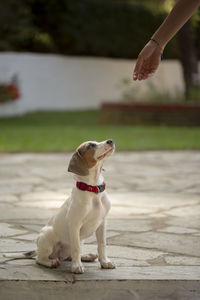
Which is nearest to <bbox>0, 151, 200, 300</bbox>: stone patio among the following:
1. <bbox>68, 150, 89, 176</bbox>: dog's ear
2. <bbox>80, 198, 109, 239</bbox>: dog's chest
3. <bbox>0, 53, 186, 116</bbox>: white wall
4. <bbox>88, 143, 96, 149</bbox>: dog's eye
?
<bbox>80, 198, 109, 239</bbox>: dog's chest

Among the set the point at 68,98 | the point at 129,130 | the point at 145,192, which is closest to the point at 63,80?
the point at 68,98

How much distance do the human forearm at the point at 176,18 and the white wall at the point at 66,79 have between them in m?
17.3

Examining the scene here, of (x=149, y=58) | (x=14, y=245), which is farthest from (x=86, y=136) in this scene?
(x=149, y=58)

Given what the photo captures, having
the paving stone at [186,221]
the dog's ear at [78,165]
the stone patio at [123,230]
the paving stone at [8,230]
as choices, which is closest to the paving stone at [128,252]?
the stone patio at [123,230]

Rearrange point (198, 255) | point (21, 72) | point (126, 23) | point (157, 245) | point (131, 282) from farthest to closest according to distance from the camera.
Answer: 1. point (126, 23)
2. point (21, 72)
3. point (157, 245)
4. point (198, 255)
5. point (131, 282)

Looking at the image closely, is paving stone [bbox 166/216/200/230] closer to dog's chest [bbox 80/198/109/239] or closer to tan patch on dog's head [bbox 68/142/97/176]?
dog's chest [bbox 80/198/109/239]

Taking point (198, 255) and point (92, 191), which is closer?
point (92, 191)

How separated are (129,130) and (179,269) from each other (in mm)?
10829

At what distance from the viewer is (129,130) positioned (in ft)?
47.6

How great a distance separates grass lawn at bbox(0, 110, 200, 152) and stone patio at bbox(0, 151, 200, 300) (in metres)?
1.89

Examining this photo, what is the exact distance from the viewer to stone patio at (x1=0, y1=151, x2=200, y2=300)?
3467mm

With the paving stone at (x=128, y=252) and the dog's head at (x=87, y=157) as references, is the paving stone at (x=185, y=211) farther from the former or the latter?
the dog's head at (x=87, y=157)

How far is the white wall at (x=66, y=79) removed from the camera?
21.5 meters

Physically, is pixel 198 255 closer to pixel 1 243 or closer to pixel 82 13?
pixel 1 243
